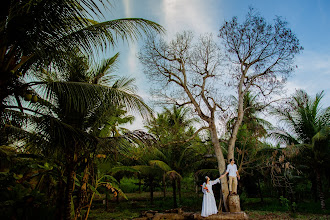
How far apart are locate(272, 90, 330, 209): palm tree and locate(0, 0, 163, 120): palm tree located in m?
11.8

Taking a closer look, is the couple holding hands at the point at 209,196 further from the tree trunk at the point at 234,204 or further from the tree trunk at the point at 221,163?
the tree trunk at the point at 221,163

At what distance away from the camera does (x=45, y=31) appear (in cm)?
346

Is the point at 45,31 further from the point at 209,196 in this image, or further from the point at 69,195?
the point at 209,196

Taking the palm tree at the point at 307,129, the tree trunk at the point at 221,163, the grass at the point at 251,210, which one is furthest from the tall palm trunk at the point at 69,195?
the palm tree at the point at 307,129

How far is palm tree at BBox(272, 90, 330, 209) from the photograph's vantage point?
12.7m

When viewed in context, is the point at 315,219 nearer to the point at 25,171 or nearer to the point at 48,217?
the point at 48,217

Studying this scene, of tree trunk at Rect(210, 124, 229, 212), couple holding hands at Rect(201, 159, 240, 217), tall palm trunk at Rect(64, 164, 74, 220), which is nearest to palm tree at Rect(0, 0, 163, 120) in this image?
tall palm trunk at Rect(64, 164, 74, 220)

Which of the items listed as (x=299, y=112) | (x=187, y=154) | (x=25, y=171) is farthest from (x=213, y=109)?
(x=25, y=171)

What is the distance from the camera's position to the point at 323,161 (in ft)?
41.4

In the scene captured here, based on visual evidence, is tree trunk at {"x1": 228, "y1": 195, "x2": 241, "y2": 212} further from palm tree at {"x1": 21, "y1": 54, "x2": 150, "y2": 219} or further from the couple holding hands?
palm tree at {"x1": 21, "y1": 54, "x2": 150, "y2": 219}

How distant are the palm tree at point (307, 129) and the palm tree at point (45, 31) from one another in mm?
11773

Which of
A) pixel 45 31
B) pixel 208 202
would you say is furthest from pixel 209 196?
pixel 45 31

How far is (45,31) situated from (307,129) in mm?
14221

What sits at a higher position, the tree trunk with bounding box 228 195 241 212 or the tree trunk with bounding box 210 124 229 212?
the tree trunk with bounding box 210 124 229 212
